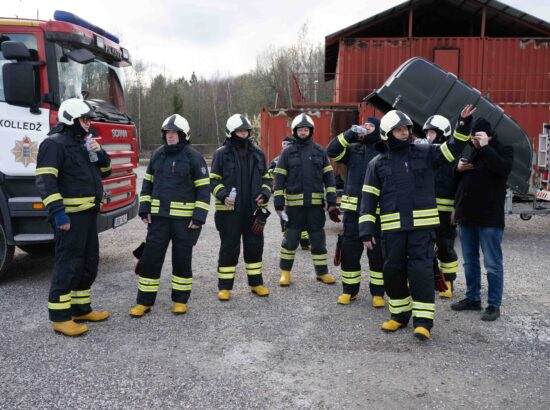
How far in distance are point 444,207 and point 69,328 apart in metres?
3.88

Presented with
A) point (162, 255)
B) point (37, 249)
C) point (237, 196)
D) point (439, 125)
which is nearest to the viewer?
point (162, 255)

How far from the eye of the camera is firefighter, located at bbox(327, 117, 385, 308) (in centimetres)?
514

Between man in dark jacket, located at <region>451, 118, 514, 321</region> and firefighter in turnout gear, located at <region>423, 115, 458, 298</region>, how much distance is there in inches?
23.5

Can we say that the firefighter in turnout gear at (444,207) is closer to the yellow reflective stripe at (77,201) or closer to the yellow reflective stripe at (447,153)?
the yellow reflective stripe at (447,153)

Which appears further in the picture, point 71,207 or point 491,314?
point 491,314

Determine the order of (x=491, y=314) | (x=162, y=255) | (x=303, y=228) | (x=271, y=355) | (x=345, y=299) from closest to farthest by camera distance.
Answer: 1. (x=271, y=355)
2. (x=491, y=314)
3. (x=162, y=255)
4. (x=345, y=299)
5. (x=303, y=228)

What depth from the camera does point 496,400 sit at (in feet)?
10.3

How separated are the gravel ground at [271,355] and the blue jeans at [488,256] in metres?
Result: 0.28

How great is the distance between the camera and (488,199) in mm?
4570

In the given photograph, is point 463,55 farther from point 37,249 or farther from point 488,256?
point 37,249

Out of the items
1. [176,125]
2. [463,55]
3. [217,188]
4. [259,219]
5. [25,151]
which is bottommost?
[259,219]

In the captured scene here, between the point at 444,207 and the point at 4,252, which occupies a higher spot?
the point at 444,207

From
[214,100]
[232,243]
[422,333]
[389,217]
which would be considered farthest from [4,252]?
[214,100]

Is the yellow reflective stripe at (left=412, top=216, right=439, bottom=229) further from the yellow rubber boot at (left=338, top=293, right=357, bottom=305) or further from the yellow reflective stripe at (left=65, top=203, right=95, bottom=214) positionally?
the yellow reflective stripe at (left=65, top=203, right=95, bottom=214)
